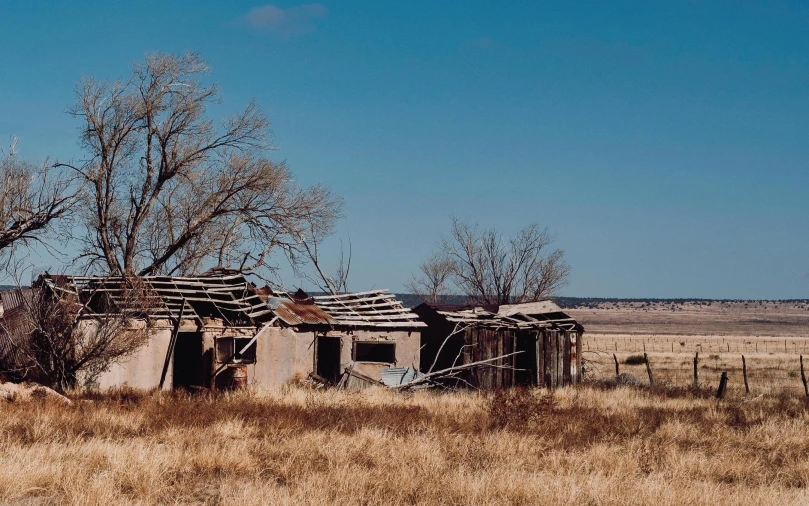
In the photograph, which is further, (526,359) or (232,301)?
(526,359)

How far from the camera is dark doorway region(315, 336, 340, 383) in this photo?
22.1 metres

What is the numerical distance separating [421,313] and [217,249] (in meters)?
8.78

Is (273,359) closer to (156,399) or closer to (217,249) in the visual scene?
(156,399)

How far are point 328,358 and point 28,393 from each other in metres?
8.74

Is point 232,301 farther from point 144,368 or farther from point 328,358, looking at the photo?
point 328,358

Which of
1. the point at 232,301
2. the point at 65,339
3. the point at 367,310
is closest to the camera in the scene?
the point at 65,339

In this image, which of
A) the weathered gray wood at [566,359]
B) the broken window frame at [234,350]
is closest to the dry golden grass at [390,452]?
the broken window frame at [234,350]

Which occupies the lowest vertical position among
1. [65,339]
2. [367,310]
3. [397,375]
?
[397,375]

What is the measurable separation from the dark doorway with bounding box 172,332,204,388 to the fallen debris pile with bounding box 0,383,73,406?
421 cm

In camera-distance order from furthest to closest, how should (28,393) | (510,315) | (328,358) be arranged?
(510,315), (328,358), (28,393)

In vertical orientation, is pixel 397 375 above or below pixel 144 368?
below

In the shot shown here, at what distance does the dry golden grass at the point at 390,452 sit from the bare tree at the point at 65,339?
1.13 meters

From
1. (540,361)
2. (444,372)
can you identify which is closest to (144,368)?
(444,372)

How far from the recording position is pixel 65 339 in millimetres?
17641
